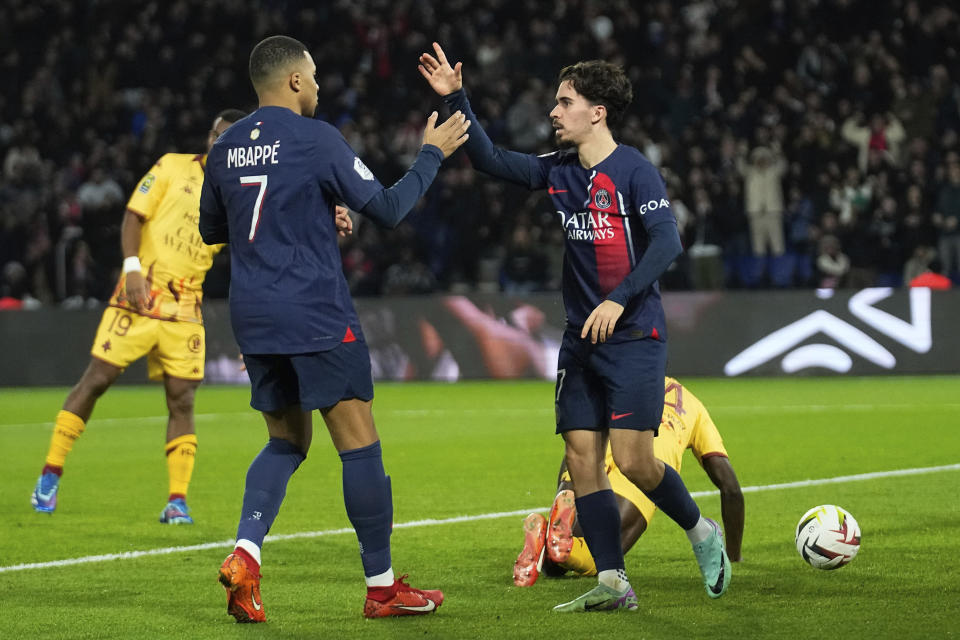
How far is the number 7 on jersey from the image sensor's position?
204 inches

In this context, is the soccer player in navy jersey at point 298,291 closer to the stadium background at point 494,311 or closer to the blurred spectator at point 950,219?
the stadium background at point 494,311

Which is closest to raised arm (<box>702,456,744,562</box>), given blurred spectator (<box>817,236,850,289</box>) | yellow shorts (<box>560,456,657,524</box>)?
yellow shorts (<box>560,456,657,524</box>)

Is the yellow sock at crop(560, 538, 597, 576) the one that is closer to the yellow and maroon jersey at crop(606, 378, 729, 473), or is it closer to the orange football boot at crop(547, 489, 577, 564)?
the orange football boot at crop(547, 489, 577, 564)

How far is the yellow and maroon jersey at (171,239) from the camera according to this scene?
26.4ft

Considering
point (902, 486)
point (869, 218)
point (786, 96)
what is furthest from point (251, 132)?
point (786, 96)

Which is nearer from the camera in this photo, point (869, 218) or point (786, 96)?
point (869, 218)

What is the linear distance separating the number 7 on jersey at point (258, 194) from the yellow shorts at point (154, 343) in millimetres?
3026

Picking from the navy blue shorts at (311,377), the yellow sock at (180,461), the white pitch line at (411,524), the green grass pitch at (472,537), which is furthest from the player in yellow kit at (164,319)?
the navy blue shorts at (311,377)

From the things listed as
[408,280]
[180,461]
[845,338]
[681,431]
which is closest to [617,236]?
[681,431]

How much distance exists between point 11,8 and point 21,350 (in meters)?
9.78

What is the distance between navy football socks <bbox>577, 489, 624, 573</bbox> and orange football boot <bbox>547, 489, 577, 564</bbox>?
41 centimetres

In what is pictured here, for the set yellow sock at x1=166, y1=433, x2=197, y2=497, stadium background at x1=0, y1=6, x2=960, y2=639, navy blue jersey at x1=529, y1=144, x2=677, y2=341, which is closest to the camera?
navy blue jersey at x1=529, y1=144, x2=677, y2=341

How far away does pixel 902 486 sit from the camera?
862 centimetres

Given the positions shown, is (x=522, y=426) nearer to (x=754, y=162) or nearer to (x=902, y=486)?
(x=902, y=486)
